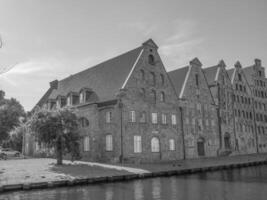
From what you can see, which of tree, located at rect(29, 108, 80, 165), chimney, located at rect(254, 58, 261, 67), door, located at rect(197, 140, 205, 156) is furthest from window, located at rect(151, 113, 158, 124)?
chimney, located at rect(254, 58, 261, 67)

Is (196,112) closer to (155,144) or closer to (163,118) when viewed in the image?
(163,118)

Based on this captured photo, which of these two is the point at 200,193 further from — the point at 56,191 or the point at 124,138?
the point at 124,138

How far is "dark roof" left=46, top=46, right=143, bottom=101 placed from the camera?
1362 inches

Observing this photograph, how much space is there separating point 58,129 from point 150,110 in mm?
12701

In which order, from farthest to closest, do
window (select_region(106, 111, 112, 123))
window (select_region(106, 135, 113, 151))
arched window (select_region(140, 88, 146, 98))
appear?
arched window (select_region(140, 88, 146, 98)) → window (select_region(106, 111, 112, 123)) → window (select_region(106, 135, 113, 151))

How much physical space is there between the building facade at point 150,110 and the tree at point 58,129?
1.96 meters

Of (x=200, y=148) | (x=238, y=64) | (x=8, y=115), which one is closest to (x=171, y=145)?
(x=200, y=148)

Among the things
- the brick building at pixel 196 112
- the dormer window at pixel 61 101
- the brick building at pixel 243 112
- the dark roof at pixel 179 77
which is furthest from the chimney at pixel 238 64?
the dormer window at pixel 61 101

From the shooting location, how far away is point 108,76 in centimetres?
3781

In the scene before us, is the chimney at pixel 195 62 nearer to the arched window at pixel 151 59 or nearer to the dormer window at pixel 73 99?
the arched window at pixel 151 59

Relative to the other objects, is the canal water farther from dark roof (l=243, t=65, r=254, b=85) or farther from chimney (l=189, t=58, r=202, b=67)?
dark roof (l=243, t=65, r=254, b=85)

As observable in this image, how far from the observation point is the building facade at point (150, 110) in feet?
108

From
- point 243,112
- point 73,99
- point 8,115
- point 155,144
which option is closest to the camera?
point 155,144

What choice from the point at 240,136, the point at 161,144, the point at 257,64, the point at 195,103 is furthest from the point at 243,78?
the point at 161,144
